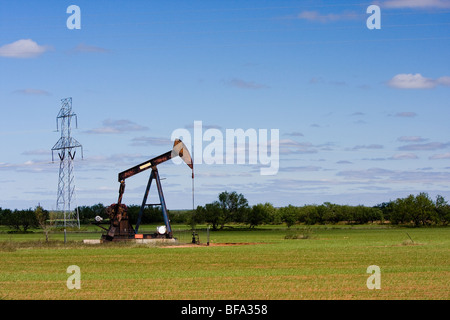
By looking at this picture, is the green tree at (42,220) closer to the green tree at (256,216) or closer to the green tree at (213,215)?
the green tree at (213,215)

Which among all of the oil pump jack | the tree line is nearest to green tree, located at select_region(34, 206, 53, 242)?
the tree line

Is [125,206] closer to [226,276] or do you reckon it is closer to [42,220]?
[226,276]

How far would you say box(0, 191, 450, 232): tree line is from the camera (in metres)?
133

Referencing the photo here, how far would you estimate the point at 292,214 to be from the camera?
14975 cm

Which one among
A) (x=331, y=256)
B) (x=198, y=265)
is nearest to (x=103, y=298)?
(x=198, y=265)

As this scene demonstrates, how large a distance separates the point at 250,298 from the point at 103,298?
172 inches

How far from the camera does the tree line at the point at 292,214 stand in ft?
436

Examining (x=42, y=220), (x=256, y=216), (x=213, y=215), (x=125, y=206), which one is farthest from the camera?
(x=256, y=216)

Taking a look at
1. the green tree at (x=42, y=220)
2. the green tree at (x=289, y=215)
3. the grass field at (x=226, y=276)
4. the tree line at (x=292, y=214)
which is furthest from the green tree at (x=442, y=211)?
the grass field at (x=226, y=276)

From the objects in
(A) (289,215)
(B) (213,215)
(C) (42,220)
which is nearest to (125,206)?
(C) (42,220)

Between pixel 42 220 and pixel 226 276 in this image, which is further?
pixel 42 220

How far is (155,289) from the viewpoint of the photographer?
78.6 ft

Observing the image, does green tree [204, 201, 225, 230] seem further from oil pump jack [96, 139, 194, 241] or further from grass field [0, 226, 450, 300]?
grass field [0, 226, 450, 300]
